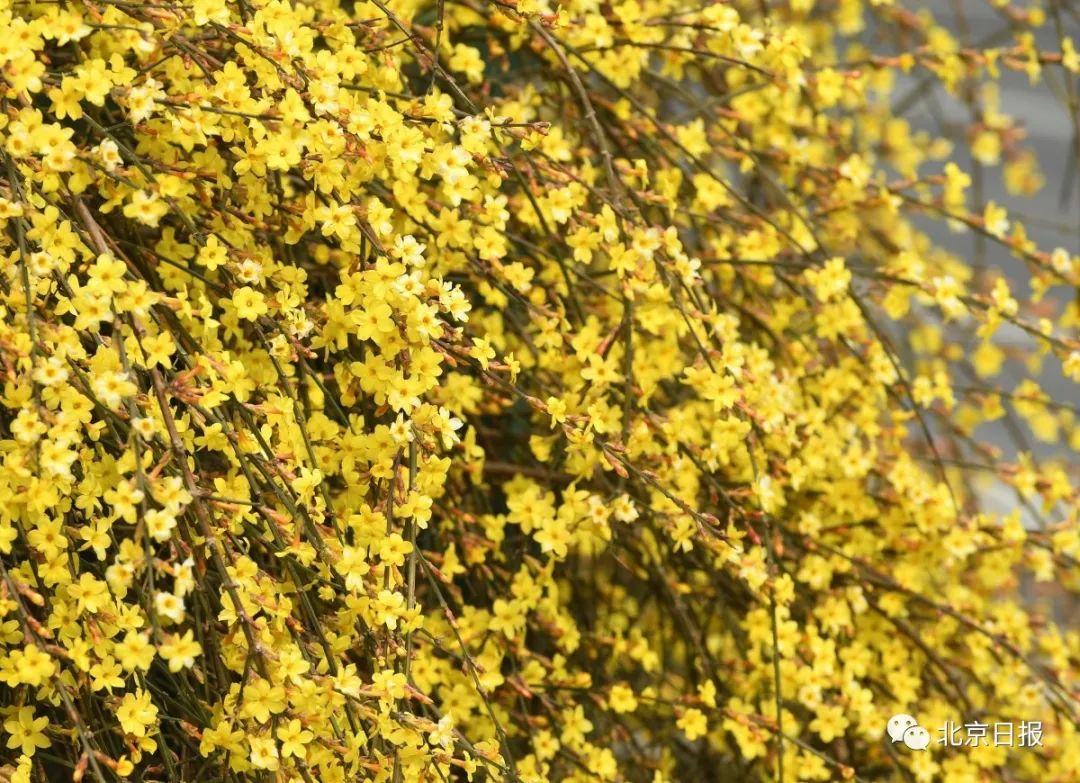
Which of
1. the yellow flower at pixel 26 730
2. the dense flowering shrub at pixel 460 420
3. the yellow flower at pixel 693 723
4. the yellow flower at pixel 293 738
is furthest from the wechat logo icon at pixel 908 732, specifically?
the yellow flower at pixel 26 730

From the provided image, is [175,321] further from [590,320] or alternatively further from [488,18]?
[488,18]

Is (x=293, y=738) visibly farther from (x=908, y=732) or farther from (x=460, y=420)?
(x=908, y=732)

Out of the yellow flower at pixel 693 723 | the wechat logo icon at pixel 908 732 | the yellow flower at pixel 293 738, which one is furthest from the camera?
the wechat logo icon at pixel 908 732

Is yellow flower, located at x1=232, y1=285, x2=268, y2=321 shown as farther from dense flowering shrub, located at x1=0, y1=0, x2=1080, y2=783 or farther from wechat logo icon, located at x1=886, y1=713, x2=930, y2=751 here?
wechat logo icon, located at x1=886, y1=713, x2=930, y2=751

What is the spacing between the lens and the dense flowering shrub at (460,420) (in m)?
1.15

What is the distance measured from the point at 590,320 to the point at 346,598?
0.50 meters

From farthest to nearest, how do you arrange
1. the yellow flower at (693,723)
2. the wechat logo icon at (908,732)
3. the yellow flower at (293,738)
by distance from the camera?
1. the wechat logo icon at (908,732)
2. the yellow flower at (693,723)
3. the yellow flower at (293,738)

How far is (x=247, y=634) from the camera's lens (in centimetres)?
112

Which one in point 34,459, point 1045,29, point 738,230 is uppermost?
point 34,459

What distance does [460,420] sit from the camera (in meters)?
1.37

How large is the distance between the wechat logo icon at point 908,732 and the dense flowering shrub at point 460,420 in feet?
0.09

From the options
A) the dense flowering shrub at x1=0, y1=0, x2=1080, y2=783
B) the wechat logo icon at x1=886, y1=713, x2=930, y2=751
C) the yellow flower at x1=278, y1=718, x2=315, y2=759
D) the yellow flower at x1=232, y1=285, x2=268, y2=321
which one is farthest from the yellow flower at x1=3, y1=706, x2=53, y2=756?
the wechat logo icon at x1=886, y1=713, x2=930, y2=751

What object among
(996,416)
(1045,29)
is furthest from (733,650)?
(1045,29)

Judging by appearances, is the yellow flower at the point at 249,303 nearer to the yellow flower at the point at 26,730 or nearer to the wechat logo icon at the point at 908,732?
the yellow flower at the point at 26,730
